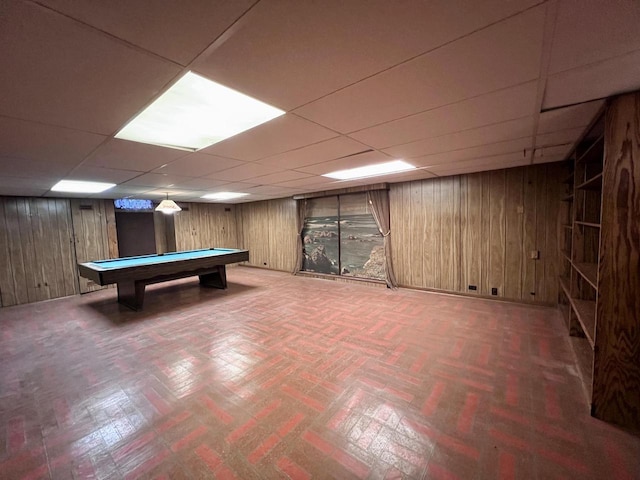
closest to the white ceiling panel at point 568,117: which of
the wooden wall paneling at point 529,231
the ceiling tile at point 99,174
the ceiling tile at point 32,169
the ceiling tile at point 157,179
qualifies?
the wooden wall paneling at point 529,231

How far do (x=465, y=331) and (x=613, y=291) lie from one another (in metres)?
1.63

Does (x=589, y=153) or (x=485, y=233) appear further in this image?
(x=485, y=233)

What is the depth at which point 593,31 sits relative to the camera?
1011 mm

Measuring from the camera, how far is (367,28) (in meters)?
0.98

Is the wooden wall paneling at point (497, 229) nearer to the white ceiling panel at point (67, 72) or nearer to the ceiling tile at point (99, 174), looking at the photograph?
the white ceiling panel at point (67, 72)

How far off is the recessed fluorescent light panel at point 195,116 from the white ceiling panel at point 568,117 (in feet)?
6.55

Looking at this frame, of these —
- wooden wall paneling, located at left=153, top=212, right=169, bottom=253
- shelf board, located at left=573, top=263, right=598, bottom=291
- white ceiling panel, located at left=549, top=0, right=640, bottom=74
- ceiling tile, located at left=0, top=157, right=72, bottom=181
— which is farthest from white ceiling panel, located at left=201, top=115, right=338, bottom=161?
wooden wall paneling, located at left=153, top=212, right=169, bottom=253

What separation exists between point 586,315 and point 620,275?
2.81ft

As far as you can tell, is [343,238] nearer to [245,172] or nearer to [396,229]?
[396,229]

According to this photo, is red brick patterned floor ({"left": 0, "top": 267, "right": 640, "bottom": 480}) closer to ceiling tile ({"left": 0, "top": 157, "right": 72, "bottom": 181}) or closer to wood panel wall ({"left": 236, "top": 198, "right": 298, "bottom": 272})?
ceiling tile ({"left": 0, "top": 157, "right": 72, "bottom": 181})

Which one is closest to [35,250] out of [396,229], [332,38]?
[332,38]

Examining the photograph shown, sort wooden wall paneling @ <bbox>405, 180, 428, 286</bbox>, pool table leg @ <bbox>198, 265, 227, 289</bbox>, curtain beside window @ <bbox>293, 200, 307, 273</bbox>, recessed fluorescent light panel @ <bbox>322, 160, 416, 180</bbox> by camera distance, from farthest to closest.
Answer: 1. curtain beside window @ <bbox>293, 200, 307, 273</bbox>
2. pool table leg @ <bbox>198, 265, 227, 289</bbox>
3. wooden wall paneling @ <bbox>405, 180, 428, 286</bbox>
4. recessed fluorescent light panel @ <bbox>322, 160, 416, 180</bbox>

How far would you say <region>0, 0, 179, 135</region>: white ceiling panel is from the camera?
2.97 feet

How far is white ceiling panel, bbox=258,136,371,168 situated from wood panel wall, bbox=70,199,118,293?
209 inches
